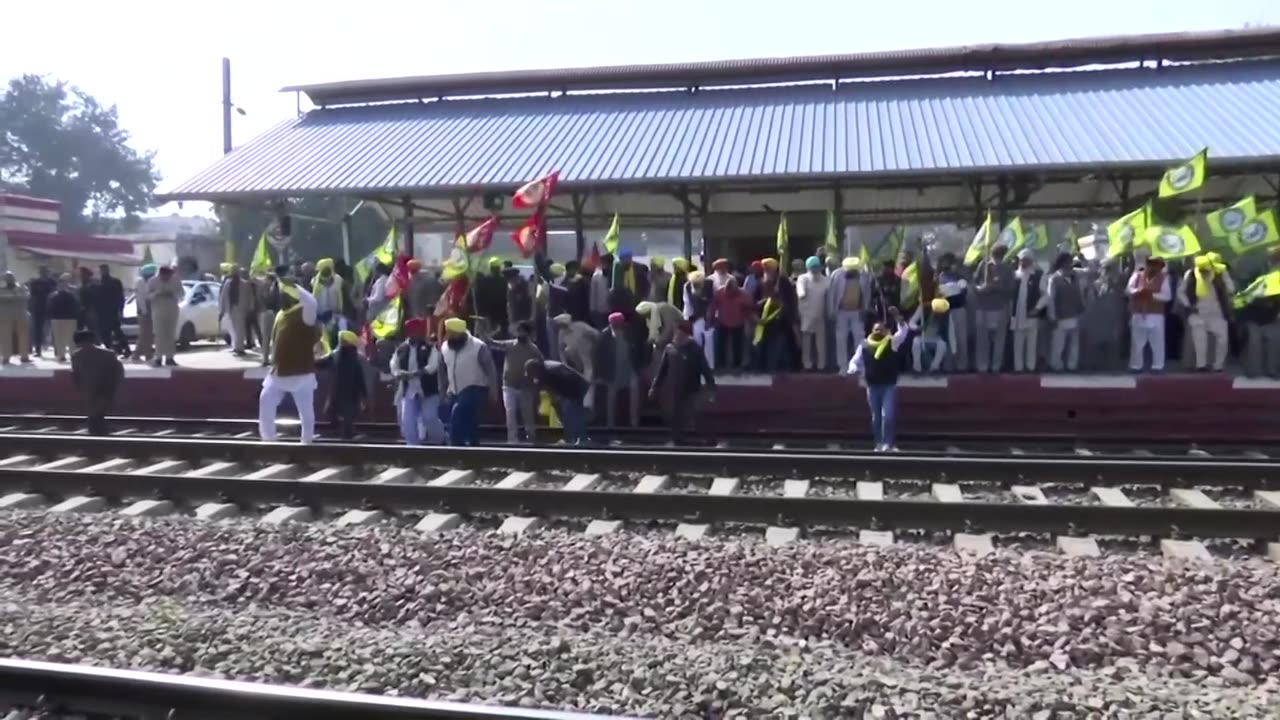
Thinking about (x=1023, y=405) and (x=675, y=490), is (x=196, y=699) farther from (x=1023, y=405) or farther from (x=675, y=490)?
(x=1023, y=405)

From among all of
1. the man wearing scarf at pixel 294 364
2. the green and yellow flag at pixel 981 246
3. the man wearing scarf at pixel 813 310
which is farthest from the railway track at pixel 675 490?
the green and yellow flag at pixel 981 246

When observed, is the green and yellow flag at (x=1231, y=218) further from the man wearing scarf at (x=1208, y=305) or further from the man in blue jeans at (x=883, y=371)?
the man in blue jeans at (x=883, y=371)

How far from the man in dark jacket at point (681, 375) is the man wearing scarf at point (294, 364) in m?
3.57

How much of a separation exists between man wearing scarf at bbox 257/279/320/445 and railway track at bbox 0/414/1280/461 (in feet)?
2.70

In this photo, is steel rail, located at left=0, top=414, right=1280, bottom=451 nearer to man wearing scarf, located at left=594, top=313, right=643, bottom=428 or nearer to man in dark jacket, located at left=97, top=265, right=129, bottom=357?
man wearing scarf, located at left=594, top=313, right=643, bottom=428

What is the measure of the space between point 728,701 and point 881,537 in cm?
309

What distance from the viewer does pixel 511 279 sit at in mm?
14266

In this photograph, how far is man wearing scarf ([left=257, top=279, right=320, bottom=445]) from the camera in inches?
445

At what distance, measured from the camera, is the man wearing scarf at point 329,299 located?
14.9 m

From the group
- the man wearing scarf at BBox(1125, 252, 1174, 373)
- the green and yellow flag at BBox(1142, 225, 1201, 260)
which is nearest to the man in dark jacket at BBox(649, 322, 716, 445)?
the man wearing scarf at BBox(1125, 252, 1174, 373)

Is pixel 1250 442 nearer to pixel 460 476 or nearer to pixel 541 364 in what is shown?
pixel 541 364

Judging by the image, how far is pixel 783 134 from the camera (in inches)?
691

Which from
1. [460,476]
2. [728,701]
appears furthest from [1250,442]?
[728,701]

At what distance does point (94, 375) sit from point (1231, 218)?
530 inches
